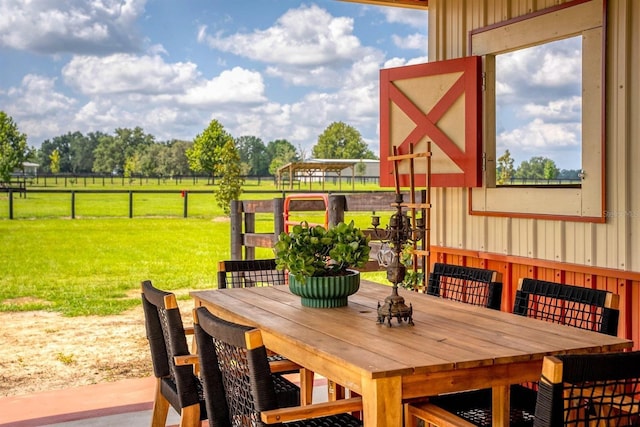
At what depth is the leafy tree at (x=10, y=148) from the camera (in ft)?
61.9

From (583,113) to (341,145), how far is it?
54.3 feet

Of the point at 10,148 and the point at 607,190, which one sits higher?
the point at 10,148

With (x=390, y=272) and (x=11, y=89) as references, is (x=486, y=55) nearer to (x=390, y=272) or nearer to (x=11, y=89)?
(x=390, y=272)

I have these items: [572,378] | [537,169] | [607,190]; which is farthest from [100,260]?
[572,378]

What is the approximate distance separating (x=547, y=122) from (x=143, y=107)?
24.0 meters

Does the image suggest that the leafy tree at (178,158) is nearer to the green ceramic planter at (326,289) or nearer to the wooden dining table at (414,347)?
the green ceramic planter at (326,289)

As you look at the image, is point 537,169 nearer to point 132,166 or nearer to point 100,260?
point 100,260

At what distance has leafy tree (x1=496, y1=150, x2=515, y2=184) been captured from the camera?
4.37m

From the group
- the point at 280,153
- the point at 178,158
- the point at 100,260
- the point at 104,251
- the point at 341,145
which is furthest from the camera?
the point at 178,158

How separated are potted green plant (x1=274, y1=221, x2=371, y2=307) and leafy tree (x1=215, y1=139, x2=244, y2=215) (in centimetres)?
1629

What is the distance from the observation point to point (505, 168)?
14.5ft

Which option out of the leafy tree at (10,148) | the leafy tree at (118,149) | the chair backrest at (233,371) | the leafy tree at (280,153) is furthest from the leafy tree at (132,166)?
the chair backrest at (233,371)

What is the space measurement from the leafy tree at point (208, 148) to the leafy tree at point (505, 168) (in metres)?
18.0

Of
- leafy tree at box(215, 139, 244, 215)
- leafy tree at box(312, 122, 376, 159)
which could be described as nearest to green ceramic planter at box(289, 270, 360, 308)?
leafy tree at box(312, 122, 376, 159)
